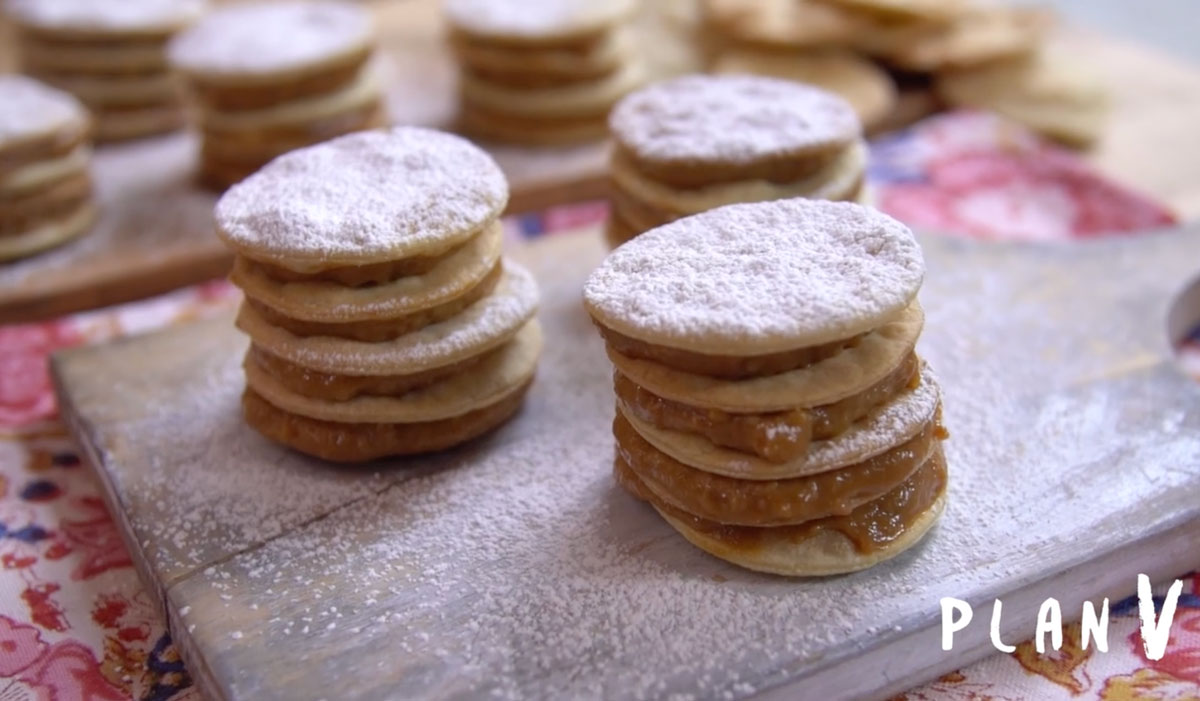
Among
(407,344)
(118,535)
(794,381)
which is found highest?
(794,381)

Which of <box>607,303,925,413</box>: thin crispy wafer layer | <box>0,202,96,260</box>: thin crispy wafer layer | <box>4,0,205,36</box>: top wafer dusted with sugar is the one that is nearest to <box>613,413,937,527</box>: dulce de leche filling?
<box>607,303,925,413</box>: thin crispy wafer layer

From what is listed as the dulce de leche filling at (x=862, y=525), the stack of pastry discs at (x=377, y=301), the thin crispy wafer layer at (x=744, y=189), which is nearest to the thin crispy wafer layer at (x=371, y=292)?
the stack of pastry discs at (x=377, y=301)

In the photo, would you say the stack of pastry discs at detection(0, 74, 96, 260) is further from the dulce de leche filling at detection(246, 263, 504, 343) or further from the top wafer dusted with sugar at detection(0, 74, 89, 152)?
the dulce de leche filling at detection(246, 263, 504, 343)

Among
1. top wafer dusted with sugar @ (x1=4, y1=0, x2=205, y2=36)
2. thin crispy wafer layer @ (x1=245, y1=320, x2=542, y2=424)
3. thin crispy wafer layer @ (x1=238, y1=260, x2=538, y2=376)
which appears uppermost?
top wafer dusted with sugar @ (x1=4, y1=0, x2=205, y2=36)

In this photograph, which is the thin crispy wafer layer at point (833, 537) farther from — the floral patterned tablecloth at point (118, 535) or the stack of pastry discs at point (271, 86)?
the stack of pastry discs at point (271, 86)

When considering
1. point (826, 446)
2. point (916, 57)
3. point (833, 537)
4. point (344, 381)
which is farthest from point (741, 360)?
point (916, 57)

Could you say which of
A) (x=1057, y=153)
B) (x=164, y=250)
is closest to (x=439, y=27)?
(x=164, y=250)

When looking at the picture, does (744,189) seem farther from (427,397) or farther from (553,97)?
(553,97)
